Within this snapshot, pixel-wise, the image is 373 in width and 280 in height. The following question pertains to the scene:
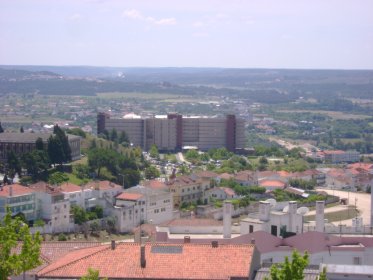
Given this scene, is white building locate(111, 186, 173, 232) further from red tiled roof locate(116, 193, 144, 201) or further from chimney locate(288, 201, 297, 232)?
chimney locate(288, 201, 297, 232)

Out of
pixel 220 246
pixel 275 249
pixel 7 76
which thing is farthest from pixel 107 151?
pixel 7 76

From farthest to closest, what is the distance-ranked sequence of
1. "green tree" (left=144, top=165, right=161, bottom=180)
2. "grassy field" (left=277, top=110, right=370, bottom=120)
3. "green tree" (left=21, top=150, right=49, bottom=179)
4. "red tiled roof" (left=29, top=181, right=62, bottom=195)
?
"grassy field" (left=277, top=110, right=370, bottom=120), "green tree" (left=144, top=165, right=161, bottom=180), "green tree" (left=21, top=150, right=49, bottom=179), "red tiled roof" (left=29, top=181, right=62, bottom=195)

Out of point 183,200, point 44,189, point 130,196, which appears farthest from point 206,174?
point 44,189

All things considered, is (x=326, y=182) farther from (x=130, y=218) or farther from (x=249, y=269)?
(x=249, y=269)

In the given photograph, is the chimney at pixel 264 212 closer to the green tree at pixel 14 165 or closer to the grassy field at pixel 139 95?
the green tree at pixel 14 165

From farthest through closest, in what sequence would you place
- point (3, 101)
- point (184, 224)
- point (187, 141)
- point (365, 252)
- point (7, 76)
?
point (7, 76) → point (3, 101) → point (187, 141) → point (184, 224) → point (365, 252)

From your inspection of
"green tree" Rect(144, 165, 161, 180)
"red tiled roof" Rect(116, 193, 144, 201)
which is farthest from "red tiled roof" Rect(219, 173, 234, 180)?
"red tiled roof" Rect(116, 193, 144, 201)
